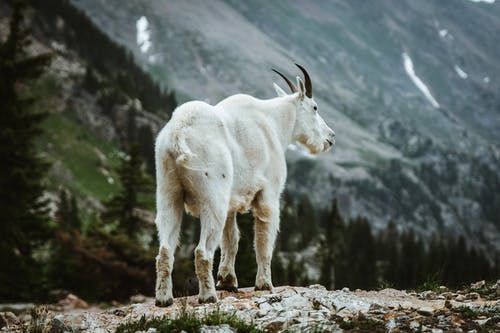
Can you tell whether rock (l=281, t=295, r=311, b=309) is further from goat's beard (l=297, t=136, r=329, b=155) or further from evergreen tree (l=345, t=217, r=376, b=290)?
evergreen tree (l=345, t=217, r=376, b=290)

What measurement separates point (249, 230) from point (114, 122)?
3348 inches

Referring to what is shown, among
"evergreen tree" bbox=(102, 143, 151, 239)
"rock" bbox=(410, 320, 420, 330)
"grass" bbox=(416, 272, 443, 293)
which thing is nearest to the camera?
"rock" bbox=(410, 320, 420, 330)

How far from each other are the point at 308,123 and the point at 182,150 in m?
4.79

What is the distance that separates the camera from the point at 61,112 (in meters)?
102

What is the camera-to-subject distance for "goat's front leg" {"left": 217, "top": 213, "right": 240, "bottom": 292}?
9711 millimetres

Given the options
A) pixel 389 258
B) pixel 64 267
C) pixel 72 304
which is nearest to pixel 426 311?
pixel 72 304

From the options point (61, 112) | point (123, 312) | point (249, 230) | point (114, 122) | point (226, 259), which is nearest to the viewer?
point (123, 312)

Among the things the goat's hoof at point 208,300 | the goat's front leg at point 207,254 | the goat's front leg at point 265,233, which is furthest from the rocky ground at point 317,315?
the goat's front leg at point 265,233

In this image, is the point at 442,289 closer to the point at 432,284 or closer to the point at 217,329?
the point at 432,284

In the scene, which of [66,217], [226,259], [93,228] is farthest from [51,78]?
[226,259]

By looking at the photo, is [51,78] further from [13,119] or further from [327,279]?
[13,119]

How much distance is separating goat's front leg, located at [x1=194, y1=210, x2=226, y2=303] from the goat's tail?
863 millimetres

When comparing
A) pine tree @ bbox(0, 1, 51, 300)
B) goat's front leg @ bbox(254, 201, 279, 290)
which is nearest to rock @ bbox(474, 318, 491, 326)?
goat's front leg @ bbox(254, 201, 279, 290)

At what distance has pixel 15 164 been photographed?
2280 centimetres
